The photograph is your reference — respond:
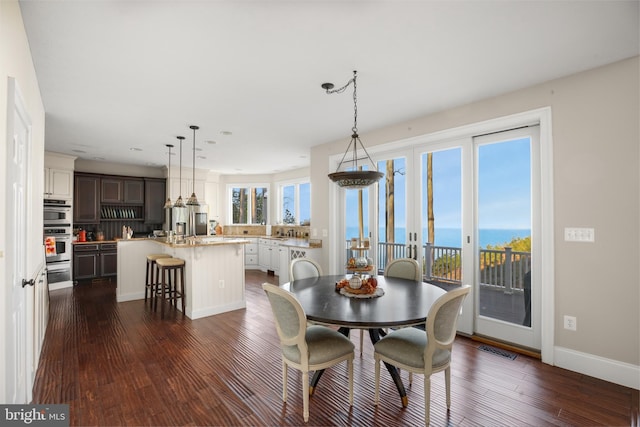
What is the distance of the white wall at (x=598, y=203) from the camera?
2482 mm

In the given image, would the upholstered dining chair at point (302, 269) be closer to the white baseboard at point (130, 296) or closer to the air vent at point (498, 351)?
the air vent at point (498, 351)

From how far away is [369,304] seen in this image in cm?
225

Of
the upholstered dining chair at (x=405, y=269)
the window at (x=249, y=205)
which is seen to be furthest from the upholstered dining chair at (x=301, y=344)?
the window at (x=249, y=205)

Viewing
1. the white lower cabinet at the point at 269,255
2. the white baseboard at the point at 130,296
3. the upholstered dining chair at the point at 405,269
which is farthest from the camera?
the white lower cabinet at the point at 269,255

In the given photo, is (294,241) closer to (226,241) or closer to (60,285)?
(226,241)

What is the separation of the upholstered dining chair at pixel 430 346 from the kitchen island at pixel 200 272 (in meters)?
2.87

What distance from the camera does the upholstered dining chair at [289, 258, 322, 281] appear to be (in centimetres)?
317

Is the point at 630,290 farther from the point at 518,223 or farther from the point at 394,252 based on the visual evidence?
the point at 394,252

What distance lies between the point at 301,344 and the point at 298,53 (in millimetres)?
2152

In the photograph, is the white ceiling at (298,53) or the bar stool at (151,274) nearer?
the white ceiling at (298,53)

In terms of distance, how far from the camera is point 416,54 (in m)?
2.41

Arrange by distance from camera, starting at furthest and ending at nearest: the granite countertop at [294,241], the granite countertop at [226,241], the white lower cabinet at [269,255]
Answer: the white lower cabinet at [269,255]
the granite countertop at [294,241]
the granite countertop at [226,241]

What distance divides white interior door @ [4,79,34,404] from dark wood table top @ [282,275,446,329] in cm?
168

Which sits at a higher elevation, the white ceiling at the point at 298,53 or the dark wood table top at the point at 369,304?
the white ceiling at the point at 298,53
